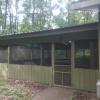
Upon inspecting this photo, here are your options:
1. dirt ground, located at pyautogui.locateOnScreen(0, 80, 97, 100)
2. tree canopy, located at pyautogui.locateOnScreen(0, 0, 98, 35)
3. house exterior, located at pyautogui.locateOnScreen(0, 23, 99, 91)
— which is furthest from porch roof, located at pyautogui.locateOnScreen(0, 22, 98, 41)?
tree canopy, located at pyautogui.locateOnScreen(0, 0, 98, 35)

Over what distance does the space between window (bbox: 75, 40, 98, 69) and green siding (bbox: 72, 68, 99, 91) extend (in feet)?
0.69

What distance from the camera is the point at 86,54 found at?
339 inches

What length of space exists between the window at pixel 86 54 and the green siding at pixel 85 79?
211 mm

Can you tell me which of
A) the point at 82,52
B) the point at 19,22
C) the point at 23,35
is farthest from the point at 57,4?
the point at 82,52

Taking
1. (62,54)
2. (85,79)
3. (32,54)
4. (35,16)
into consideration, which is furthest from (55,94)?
(35,16)

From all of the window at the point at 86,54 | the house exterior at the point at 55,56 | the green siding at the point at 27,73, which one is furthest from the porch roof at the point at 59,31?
the green siding at the point at 27,73

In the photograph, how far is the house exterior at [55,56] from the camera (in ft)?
27.8

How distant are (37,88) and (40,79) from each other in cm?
88

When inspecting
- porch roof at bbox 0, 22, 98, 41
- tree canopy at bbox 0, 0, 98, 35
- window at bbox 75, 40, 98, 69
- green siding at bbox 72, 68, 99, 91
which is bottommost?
green siding at bbox 72, 68, 99, 91

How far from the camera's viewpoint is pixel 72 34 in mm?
9062

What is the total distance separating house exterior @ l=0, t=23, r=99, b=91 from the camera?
27.8ft

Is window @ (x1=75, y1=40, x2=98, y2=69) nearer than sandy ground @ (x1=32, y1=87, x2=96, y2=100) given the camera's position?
No

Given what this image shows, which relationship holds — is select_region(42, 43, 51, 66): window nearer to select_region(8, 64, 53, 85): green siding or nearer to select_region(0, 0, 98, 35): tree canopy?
select_region(8, 64, 53, 85): green siding

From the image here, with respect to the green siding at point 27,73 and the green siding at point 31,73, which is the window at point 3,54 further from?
the green siding at point 31,73
